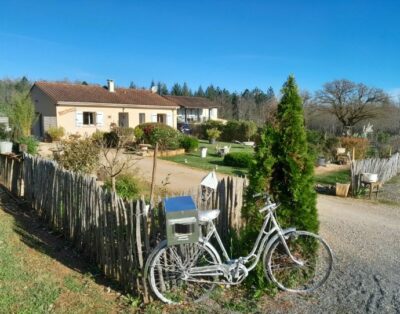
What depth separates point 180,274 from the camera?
3768mm

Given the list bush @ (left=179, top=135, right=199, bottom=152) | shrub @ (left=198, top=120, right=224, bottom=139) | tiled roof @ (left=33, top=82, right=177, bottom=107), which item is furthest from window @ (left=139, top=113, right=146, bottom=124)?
bush @ (left=179, top=135, right=199, bottom=152)

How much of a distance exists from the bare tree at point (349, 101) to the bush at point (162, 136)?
1945 centimetres

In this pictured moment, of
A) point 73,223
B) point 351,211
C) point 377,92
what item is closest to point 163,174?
point 351,211

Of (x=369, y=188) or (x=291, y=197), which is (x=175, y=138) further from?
(x=291, y=197)

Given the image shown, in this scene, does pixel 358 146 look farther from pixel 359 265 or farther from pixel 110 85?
pixel 110 85

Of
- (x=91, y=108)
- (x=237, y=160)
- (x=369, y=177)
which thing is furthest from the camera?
(x=91, y=108)

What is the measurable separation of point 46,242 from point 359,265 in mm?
4881

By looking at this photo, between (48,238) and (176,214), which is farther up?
(176,214)

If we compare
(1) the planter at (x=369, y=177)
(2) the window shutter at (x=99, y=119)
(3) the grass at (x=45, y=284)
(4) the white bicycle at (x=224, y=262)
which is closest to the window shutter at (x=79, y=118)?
(2) the window shutter at (x=99, y=119)

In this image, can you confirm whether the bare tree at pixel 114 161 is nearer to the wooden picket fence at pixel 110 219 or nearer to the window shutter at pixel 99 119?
the wooden picket fence at pixel 110 219

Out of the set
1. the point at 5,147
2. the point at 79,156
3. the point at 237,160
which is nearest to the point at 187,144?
the point at 237,160

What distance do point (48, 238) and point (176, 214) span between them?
3341 mm

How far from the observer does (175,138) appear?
19.8m

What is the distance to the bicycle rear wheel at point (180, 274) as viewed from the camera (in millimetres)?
3705
